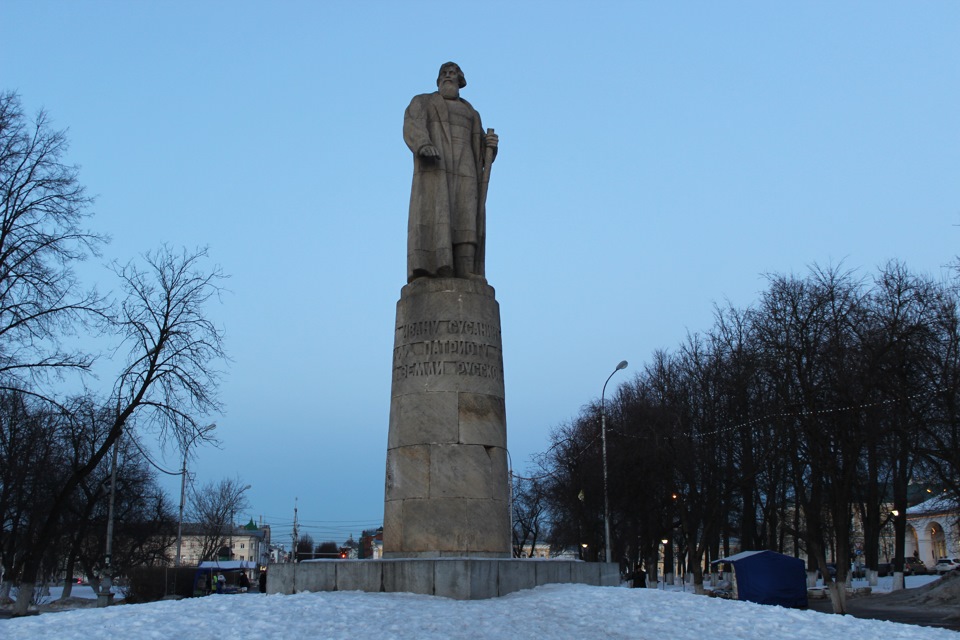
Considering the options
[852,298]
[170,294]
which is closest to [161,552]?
[170,294]

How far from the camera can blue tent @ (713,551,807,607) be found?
75.9 feet

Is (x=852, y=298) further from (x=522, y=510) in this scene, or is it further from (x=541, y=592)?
(x=522, y=510)

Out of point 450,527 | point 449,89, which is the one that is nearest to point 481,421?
point 450,527

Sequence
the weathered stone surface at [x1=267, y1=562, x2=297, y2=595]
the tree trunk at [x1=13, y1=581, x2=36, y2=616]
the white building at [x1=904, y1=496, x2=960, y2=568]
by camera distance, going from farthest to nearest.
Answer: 1. the white building at [x1=904, y1=496, x2=960, y2=568]
2. the tree trunk at [x1=13, y1=581, x2=36, y2=616]
3. the weathered stone surface at [x1=267, y1=562, x2=297, y2=595]

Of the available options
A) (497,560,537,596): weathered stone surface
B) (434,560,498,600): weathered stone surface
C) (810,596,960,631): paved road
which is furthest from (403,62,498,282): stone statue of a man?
(810,596,960,631): paved road

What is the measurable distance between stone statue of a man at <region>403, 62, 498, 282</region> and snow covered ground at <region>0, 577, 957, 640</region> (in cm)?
515

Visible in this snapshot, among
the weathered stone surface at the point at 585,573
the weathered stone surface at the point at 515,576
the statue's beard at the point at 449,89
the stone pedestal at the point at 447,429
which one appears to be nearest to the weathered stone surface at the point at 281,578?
the stone pedestal at the point at 447,429

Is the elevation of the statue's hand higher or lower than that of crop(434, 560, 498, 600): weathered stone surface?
higher

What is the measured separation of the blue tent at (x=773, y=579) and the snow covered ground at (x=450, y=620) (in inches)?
514

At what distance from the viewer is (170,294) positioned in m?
21.9

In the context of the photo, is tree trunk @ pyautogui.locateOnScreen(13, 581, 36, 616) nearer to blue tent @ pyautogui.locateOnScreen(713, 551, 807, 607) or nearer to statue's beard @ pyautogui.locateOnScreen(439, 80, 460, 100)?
statue's beard @ pyautogui.locateOnScreen(439, 80, 460, 100)

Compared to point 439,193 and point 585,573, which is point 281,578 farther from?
point 439,193

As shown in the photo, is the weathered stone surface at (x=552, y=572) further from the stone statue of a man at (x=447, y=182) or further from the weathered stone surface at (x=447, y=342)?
the stone statue of a man at (x=447, y=182)

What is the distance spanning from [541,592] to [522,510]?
189ft
